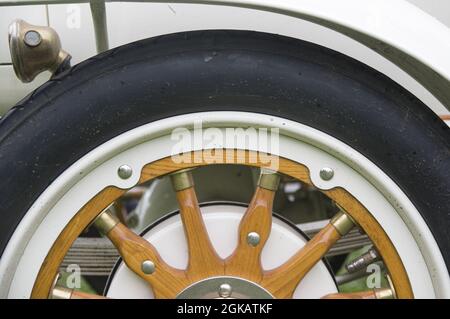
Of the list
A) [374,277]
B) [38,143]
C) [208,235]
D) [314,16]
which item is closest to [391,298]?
[374,277]

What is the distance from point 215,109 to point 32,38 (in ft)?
0.96

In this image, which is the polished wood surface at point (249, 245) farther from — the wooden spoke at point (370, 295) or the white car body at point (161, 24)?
the white car body at point (161, 24)

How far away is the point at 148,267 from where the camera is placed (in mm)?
1012

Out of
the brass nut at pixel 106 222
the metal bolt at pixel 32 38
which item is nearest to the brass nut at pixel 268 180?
the brass nut at pixel 106 222

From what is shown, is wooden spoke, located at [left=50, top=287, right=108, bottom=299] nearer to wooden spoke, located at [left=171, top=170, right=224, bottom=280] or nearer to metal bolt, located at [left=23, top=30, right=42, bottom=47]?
wooden spoke, located at [left=171, top=170, right=224, bottom=280]

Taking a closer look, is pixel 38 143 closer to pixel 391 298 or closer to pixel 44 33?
pixel 44 33

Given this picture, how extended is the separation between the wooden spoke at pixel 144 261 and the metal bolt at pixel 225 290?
0.05 metres

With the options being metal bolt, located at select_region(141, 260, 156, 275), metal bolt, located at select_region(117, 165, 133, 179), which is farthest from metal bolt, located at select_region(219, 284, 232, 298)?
metal bolt, located at select_region(117, 165, 133, 179)

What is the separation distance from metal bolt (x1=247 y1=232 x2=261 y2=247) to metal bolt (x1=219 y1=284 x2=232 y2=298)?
73 mm

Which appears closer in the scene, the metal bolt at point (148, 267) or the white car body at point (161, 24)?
the metal bolt at point (148, 267)

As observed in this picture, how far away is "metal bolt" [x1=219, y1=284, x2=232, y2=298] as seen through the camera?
0.99 metres

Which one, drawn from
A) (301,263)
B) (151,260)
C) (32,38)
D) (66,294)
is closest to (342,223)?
(301,263)

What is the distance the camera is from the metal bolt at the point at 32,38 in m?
0.98

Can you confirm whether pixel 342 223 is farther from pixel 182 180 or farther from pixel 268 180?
pixel 182 180
